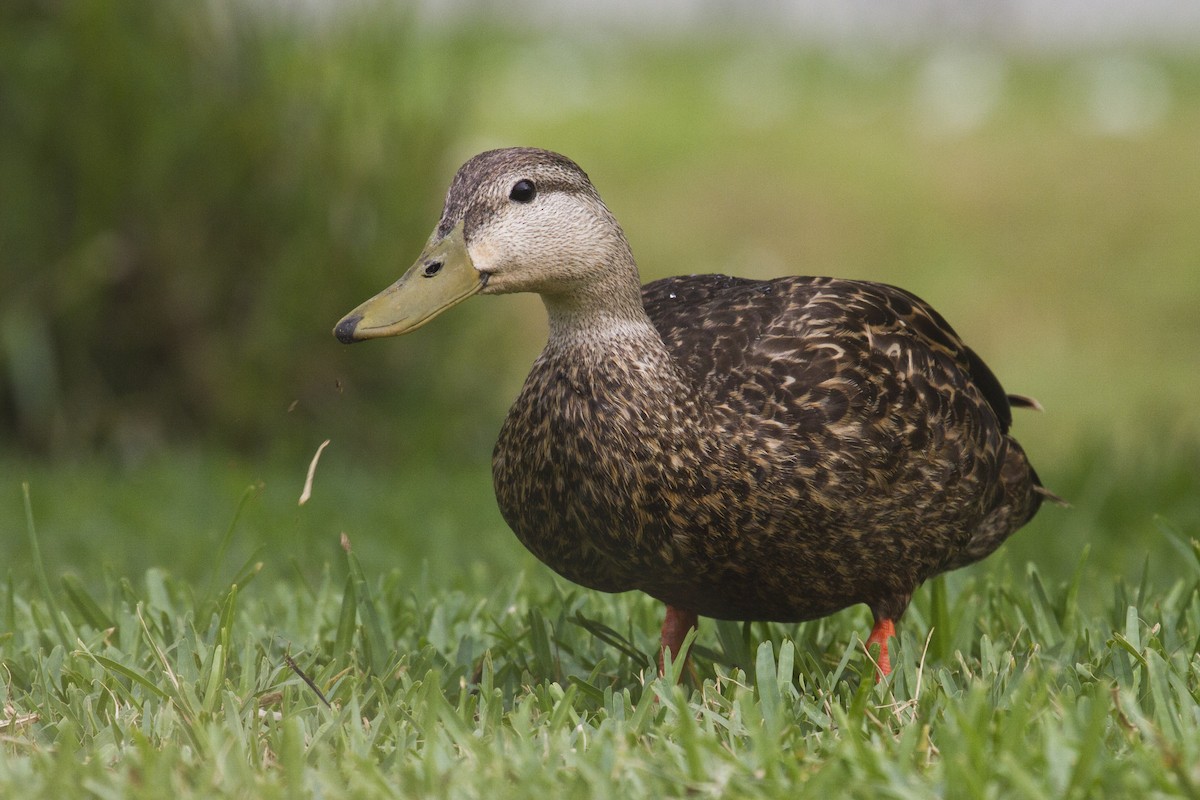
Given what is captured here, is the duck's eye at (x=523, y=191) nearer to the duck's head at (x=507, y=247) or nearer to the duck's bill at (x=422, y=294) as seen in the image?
the duck's head at (x=507, y=247)

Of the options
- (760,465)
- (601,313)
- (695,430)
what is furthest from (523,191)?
(760,465)

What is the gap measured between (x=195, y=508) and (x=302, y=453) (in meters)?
1.16

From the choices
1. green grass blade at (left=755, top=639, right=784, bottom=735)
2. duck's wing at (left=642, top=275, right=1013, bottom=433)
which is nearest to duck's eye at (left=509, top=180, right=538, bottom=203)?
duck's wing at (left=642, top=275, right=1013, bottom=433)

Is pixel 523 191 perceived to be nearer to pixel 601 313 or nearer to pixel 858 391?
pixel 601 313

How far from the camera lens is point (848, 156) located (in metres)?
11.4

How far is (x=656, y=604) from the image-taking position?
13.1 ft

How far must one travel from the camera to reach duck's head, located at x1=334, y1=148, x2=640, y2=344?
9.51ft

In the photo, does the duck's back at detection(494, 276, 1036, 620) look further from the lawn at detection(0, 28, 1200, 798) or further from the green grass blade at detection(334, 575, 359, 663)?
the green grass blade at detection(334, 575, 359, 663)

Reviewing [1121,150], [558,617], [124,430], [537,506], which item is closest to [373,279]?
[124,430]

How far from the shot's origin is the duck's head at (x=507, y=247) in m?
2.90

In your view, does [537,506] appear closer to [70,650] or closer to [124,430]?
[70,650]

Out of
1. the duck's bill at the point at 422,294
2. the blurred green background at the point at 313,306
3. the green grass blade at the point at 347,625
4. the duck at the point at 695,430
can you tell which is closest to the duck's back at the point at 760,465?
the duck at the point at 695,430

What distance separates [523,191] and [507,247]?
0.13 meters

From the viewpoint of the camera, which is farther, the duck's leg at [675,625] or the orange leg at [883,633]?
the duck's leg at [675,625]
